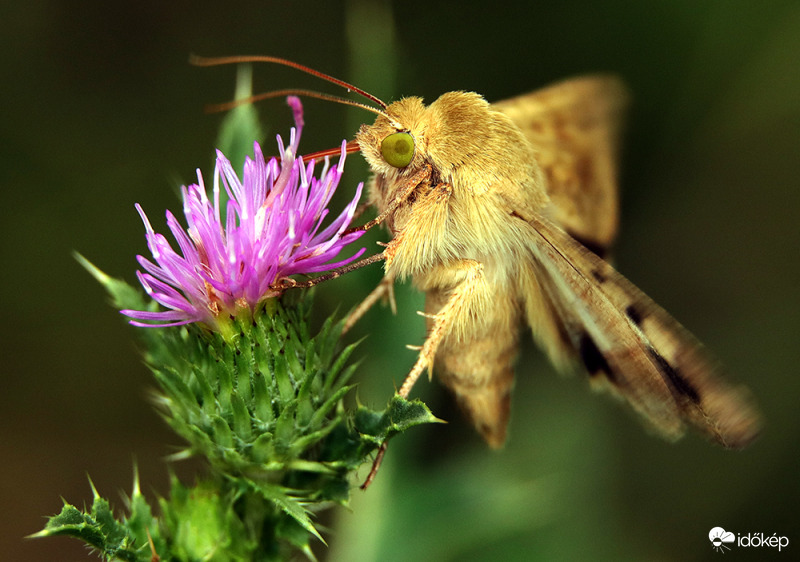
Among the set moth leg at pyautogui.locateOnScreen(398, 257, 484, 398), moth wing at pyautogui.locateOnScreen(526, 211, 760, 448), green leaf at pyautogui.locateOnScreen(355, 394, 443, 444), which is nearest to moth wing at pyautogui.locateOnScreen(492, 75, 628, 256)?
moth wing at pyautogui.locateOnScreen(526, 211, 760, 448)

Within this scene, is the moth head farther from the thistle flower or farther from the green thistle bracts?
the green thistle bracts

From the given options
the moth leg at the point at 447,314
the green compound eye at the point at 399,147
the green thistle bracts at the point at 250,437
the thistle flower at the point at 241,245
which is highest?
the green compound eye at the point at 399,147

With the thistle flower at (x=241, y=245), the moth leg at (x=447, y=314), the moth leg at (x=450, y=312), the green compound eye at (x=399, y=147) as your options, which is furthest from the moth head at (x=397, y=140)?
the moth leg at (x=450, y=312)

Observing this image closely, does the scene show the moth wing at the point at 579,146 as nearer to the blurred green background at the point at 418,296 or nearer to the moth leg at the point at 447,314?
the moth leg at the point at 447,314

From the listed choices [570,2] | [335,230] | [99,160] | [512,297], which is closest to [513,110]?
[512,297]

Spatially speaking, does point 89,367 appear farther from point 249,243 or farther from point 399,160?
point 399,160
